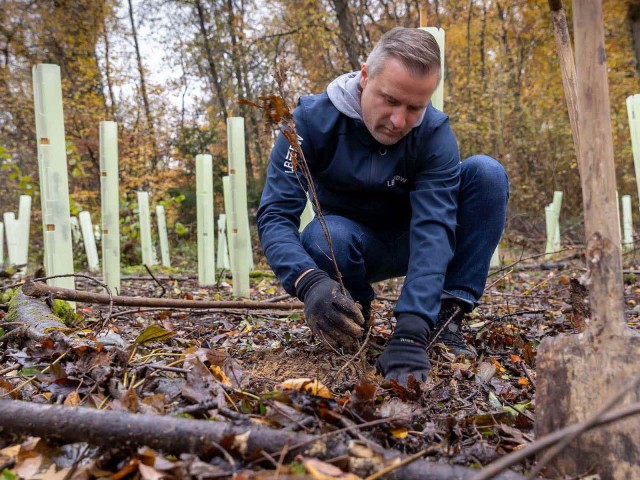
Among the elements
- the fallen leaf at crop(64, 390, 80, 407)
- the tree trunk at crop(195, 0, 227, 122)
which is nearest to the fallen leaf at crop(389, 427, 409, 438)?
the fallen leaf at crop(64, 390, 80, 407)

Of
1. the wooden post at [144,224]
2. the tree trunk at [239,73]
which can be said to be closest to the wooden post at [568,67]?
the wooden post at [144,224]

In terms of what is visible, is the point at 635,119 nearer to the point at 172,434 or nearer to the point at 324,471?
the point at 324,471

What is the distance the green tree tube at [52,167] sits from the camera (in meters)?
2.91

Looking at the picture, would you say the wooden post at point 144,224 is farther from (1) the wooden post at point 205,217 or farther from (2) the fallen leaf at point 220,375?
(2) the fallen leaf at point 220,375

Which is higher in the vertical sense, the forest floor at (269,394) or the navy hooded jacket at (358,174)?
the navy hooded jacket at (358,174)

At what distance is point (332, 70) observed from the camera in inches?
428

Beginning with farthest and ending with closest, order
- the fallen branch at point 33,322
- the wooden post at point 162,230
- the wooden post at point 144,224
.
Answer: the wooden post at point 162,230
the wooden post at point 144,224
the fallen branch at point 33,322

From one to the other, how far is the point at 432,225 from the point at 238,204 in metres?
2.35

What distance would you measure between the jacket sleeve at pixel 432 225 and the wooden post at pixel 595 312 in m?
0.81

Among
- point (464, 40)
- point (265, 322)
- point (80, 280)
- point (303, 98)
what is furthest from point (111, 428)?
point (464, 40)

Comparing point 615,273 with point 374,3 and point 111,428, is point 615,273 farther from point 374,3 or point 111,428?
point 374,3

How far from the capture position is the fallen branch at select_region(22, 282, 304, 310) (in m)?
2.37

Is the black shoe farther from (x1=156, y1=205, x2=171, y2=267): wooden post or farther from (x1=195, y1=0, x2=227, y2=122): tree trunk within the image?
(x1=195, y1=0, x2=227, y2=122): tree trunk

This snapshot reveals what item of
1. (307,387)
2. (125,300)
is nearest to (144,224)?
(125,300)
